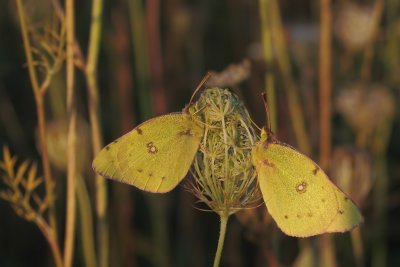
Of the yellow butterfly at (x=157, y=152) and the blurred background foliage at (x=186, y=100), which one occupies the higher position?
the yellow butterfly at (x=157, y=152)

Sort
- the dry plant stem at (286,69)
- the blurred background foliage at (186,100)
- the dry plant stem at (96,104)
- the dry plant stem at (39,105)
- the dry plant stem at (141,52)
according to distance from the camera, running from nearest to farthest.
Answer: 1. the dry plant stem at (39,105)
2. the dry plant stem at (96,104)
3. the dry plant stem at (286,69)
4. the blurred background foliage at (186,100)
5. the dry plant stem at (141,52)

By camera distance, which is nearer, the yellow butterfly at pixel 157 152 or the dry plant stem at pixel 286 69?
the yellow butterfly at pixel 157 152

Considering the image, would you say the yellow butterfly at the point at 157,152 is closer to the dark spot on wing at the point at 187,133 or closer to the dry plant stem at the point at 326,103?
the dark spot on wing at the point at 187,133

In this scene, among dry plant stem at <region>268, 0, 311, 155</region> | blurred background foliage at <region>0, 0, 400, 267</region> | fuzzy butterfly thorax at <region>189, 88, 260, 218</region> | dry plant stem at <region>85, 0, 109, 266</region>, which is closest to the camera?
fuzzy butterfly thorax at <region>189, 88, 260, 218</region>

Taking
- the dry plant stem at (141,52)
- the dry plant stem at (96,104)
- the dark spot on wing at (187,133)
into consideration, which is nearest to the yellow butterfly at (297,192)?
the dark spot on wing at (187,133)

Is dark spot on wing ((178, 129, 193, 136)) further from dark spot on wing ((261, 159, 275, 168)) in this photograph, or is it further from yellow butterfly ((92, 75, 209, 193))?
dark spot on wing ((261, 159, 275, 168))

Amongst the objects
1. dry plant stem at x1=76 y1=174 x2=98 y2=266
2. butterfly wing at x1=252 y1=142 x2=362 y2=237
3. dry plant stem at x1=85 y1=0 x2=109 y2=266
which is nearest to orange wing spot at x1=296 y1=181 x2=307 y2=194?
butterfly wing at x1=252 y1=142 x2=362 y2=237
